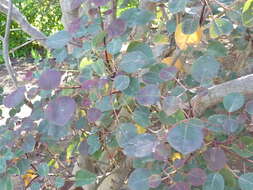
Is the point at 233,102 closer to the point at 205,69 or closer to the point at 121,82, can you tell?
the point at 205,69

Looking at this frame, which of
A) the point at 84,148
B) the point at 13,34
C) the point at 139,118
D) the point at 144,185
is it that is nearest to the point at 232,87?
the point at 139,118

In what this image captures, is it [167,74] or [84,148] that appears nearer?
[167,74]

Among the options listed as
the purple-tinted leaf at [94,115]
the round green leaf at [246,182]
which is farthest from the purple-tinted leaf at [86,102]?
the round green leaf at [246,182]

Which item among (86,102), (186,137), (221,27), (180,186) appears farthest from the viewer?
(86,102)

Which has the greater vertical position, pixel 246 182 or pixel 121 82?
pixel 121 82

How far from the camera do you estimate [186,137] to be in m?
0.77

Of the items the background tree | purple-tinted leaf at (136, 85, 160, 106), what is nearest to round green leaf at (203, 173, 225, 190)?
the background tree

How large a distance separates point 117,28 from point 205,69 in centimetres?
23

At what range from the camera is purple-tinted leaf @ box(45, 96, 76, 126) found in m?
0.83

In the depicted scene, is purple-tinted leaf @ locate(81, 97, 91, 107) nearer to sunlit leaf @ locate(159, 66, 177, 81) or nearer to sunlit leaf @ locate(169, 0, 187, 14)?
sunlit leaf @ locate(159, 66, 177, 81)

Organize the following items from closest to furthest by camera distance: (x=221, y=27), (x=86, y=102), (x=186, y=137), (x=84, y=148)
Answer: (x=186, y=137) → (x=221, y=27) → (x=86, y=102) → (x=84, y=148)

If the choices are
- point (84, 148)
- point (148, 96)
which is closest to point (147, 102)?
point (148, 96)

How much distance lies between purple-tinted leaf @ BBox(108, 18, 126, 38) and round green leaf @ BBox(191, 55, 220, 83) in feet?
0.62

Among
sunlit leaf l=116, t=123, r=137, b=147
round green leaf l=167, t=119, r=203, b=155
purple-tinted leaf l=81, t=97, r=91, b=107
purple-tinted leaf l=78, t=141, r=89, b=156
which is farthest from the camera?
purple-tinted leaf l=78, t=141, r=89, b=156
